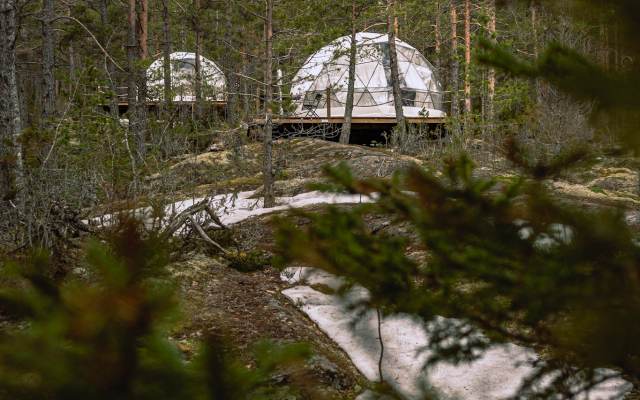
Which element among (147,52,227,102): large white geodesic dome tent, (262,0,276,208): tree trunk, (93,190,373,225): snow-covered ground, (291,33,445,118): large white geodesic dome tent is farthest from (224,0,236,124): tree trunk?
(291,33,445,118): large white geodesic dome tent

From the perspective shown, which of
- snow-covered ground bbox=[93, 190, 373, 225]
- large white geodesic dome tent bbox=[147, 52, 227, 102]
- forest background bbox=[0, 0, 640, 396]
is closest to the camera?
forest background bbox=[0, 0, 640, 396]

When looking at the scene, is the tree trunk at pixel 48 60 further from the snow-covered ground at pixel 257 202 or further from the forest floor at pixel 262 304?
the forest floor at pixel 262 304

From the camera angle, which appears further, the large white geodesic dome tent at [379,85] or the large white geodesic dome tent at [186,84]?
the large white geodesic dome tent at [379,85]

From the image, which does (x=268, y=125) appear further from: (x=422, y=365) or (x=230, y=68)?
(x=422, y=365)

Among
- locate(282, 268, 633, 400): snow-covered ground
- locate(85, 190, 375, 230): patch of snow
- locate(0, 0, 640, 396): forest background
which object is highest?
locate(0, 0, 640, 396): forest background

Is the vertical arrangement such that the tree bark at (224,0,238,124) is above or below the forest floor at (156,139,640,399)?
above

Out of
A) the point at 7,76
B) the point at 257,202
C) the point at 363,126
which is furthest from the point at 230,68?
the point at 363,126

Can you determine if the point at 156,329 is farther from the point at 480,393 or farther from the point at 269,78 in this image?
the point at 269,78

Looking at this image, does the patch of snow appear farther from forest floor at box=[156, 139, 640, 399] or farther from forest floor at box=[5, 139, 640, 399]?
forest floor at box=[156, 139, 640, 399]

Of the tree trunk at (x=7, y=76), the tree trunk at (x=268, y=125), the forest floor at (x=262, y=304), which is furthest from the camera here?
the tree trunk at (x=268, y=125)

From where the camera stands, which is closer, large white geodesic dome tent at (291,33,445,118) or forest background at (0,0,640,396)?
forest background at (0,0,640,396)

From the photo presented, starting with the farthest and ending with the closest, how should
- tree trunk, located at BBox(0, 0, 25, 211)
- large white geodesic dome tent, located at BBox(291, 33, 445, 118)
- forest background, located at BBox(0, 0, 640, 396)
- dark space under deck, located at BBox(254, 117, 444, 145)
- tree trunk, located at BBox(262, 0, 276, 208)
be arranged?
large white geodesic dome tent, located at BBox(291, 33, 445, 118) → dark space under deck, located at BBox(254, 117, 444, 145) → tree trunk, located at BBox(262, 0, 276, 208) → tree trunk, located at BBox(0, 0, 25, 211) → forest background, located at BBox(0, 0, 640, 396)

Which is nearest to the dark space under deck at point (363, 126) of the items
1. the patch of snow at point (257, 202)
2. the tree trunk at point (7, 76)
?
the patch of snow at point (257, 202)

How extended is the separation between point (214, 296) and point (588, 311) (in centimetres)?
367
